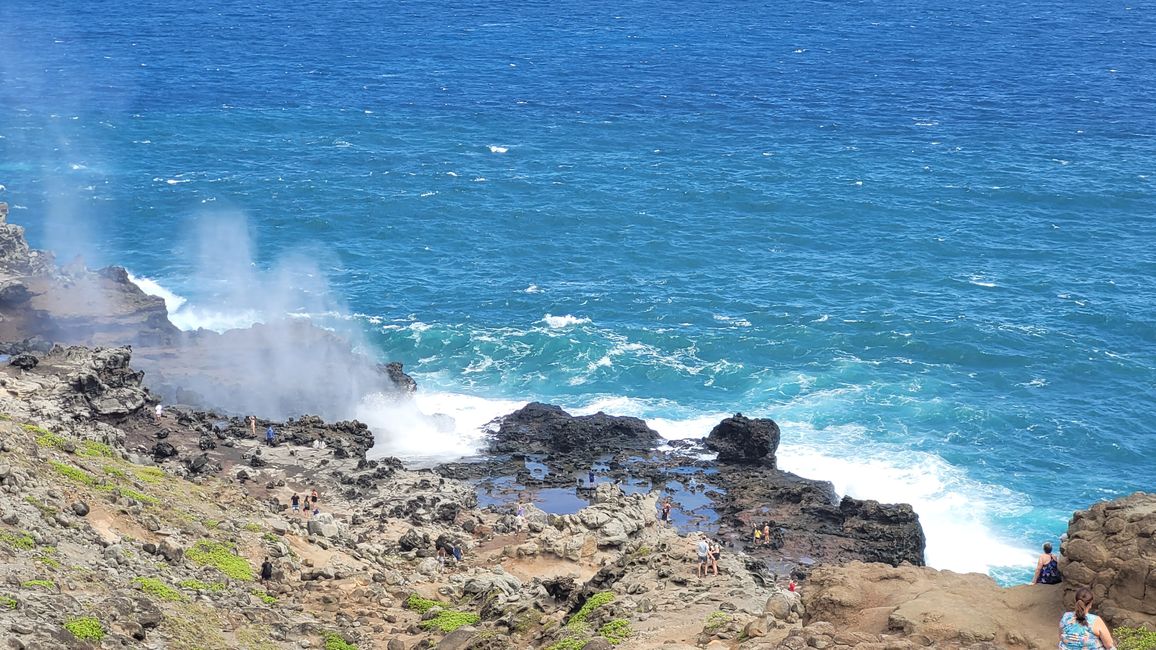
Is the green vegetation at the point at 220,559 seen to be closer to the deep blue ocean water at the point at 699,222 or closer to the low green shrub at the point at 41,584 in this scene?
the low green shrub at the point at 41,584

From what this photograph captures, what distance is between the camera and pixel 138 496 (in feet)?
187

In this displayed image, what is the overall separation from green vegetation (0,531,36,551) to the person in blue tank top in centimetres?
3258

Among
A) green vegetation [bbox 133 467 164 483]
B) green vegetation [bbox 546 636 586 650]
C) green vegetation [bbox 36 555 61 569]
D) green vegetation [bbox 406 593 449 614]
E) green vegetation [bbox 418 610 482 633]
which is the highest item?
green vegetation [bbox 36 555 61 569]

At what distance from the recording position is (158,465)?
224 ft

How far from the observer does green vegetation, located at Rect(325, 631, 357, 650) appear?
48844 millimetres

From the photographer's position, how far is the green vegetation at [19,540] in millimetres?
45281

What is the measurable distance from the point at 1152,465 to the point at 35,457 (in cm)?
6298

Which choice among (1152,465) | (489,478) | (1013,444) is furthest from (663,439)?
(1152,465)

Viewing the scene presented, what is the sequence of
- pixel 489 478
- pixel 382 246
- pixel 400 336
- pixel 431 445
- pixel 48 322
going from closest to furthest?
pixel 489 478 → pixel 431 445 → pixel 48 322 → pixel 400 336 → pixel 382 246

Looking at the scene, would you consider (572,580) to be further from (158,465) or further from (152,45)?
(152,45)

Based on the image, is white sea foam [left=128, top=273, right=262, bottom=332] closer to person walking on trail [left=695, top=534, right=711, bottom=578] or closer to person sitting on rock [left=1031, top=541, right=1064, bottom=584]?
person walking on trail [left=695, top=534, right=711, bottom=578]

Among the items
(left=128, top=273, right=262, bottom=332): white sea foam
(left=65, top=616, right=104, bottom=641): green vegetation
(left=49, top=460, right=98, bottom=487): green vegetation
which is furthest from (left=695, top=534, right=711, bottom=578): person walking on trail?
(left=128, top=273, right=262, bottom=332): white sea foam

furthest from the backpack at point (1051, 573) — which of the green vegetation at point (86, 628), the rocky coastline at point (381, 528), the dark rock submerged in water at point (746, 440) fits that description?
the dark rock submerged in water at point (746, 440)

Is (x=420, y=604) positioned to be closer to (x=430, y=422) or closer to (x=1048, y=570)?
(x=1048, y=570)
